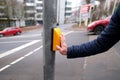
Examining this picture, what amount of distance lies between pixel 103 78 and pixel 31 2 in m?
81.0

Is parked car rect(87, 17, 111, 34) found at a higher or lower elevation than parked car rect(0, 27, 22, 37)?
higher

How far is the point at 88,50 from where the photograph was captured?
1.77 m

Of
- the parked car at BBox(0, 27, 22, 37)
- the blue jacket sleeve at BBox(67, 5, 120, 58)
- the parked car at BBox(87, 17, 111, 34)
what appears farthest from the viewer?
the parked car at BBox(0, 27, 22, 37)

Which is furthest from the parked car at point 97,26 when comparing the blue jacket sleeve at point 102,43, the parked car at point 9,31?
the parked car at point 9,31

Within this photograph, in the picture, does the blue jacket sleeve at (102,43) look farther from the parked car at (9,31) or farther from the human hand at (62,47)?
the parked car at (9,31)

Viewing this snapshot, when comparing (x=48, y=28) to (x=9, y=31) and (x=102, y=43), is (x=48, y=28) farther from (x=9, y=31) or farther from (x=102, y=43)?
(x=9, y=31)

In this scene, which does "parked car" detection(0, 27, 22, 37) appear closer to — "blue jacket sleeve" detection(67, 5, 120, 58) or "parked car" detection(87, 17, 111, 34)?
"parked car" detection(87, 17, 111, 34)

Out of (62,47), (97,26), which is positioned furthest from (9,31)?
(62,47)

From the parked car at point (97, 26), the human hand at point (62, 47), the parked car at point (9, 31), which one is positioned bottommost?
the parked car at point (9, 31)

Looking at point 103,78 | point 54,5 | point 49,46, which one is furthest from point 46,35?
point 103,78

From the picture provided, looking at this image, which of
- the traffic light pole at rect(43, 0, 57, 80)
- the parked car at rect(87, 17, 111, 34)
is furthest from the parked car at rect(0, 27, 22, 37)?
the traffic light pole at rect(43, 0, 57, 80)

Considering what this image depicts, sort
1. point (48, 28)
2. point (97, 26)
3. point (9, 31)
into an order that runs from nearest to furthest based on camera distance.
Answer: point (48, 28), point (97, 26), point (9, 31)

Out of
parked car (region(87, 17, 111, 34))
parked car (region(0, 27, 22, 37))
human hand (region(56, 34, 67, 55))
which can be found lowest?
parked car (region(0, 27, 22, 37))

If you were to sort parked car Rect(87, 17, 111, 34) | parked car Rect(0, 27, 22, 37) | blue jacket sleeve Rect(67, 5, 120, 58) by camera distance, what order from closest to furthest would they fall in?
blue jacket sleeve Rect(67, 5, 120, 58)
parked car Rect(87, 17, 111, 34)
parked car Rect(0, 27, 22, 37)
